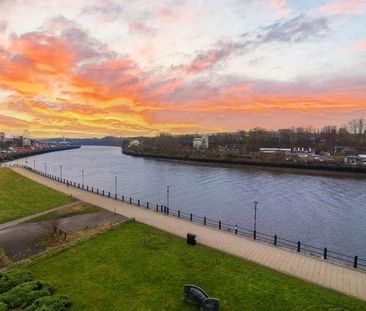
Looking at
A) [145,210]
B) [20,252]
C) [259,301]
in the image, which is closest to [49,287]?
[20,252]

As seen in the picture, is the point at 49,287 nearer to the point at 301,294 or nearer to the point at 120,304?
the point at 120,304

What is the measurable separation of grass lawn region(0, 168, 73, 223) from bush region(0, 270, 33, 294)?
16.7 metres

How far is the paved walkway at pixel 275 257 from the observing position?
19.2 metres

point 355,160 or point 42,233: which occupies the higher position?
point 355,160

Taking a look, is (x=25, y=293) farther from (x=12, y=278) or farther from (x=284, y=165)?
(x=284, y=165)

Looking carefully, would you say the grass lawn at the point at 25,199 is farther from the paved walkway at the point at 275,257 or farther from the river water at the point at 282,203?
the river water at the point at 282,203

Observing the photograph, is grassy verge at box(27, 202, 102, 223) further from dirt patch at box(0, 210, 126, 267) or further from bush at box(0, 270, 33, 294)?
bush at box(0, 270, 33, 294)

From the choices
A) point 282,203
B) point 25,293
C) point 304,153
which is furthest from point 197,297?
point 304,153

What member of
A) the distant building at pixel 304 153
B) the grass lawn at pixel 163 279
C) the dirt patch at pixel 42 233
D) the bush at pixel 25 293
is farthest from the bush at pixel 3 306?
the distant building at pixel 304 153

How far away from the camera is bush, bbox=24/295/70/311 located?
55.8 feet

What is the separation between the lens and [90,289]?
63.8 feet

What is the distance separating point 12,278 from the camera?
67.6 feet

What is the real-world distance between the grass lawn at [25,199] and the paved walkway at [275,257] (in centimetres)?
1393

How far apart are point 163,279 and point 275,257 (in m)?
8.54
